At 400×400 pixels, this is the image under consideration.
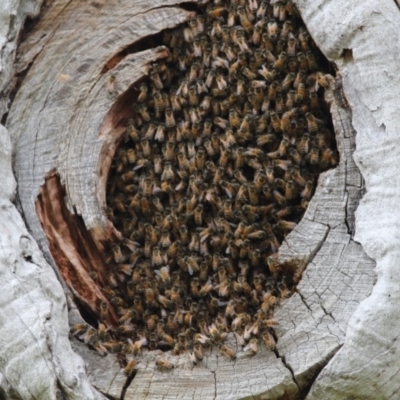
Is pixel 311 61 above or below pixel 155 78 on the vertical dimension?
below

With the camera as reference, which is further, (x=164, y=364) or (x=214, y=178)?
(x=214, y=178)

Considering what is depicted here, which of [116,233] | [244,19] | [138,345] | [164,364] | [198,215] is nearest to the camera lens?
[164,364]

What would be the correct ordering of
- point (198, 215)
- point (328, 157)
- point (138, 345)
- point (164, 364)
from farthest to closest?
point (198, 215)
point (328, 157)
point (138, 345)
point (164, 364)

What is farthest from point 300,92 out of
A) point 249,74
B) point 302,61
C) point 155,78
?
point 155,78

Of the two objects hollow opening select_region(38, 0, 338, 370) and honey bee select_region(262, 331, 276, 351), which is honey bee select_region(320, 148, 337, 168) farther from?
honey bee select_region(262, 331, 276, 351)

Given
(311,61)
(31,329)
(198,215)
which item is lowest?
(31,329)

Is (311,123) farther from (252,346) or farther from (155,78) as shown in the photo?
(252,346)

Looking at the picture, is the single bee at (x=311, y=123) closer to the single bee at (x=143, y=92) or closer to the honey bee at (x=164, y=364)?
the single bee at (x=143, y=92)
